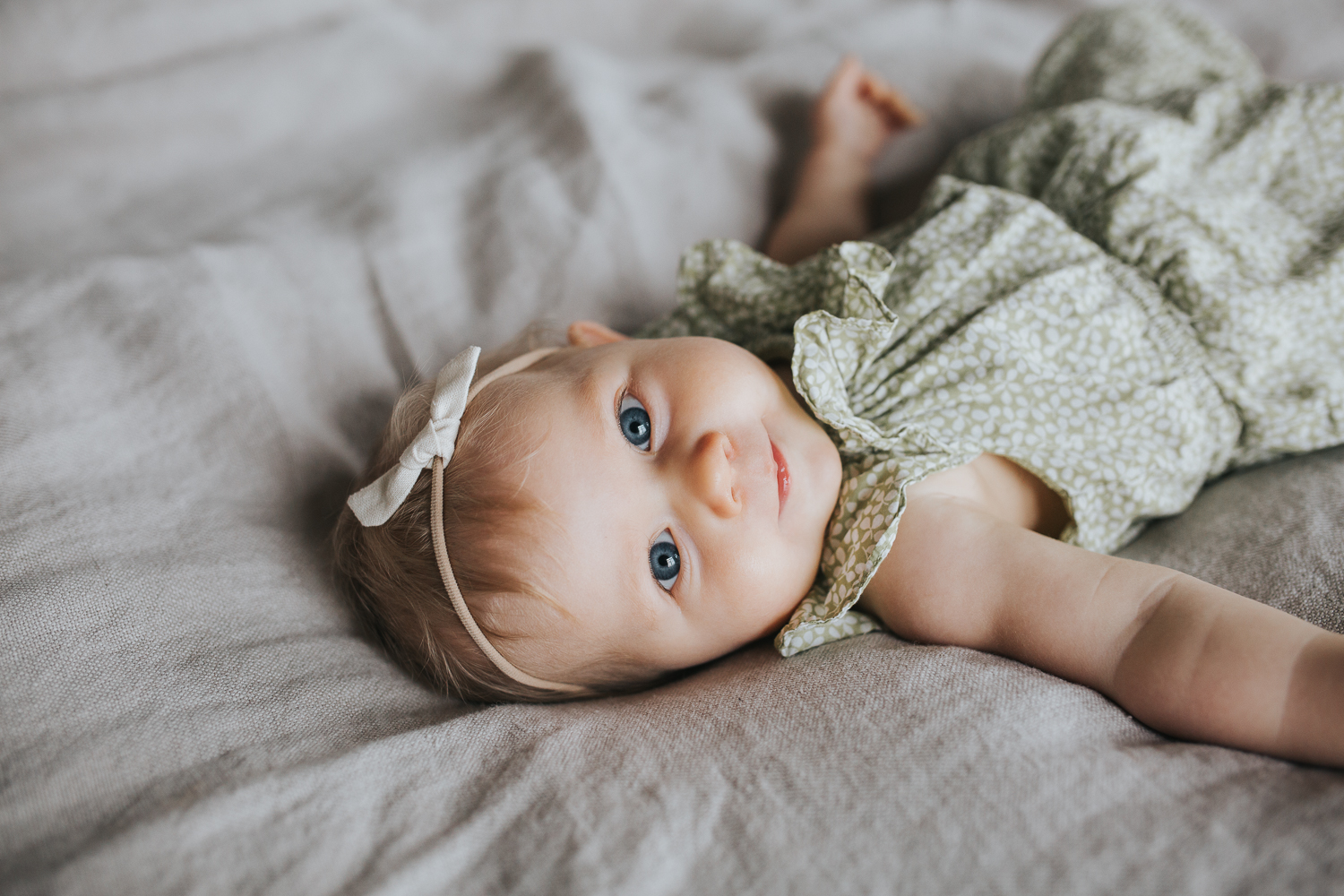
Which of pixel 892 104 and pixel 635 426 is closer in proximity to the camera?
pixel 635 426

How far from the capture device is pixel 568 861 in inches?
26.5

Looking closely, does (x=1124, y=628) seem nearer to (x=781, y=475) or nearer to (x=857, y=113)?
(x=781, y=475)

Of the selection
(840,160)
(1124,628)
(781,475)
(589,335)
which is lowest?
(1124,628)

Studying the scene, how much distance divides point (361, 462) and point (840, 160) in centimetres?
99

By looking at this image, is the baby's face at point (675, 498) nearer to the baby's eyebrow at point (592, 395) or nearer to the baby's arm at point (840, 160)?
the baby's eyebrow at point (592, 395)

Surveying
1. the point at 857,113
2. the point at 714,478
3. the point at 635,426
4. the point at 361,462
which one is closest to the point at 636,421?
the point at 635,426

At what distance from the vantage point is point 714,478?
35.6 inches

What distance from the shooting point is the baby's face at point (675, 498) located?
0.93 meters

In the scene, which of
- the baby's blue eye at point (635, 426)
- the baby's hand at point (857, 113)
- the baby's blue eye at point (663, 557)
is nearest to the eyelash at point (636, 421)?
the baby's blue eye at point (635, 426)

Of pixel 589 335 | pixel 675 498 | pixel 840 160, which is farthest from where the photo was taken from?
pixel 840 160

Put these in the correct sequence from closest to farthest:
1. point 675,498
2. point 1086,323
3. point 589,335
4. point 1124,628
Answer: point 1124,628 < point 675,498 < point 1086,323 < point 589,335

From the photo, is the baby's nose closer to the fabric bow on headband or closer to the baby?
the baby

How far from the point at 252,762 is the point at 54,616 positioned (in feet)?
0.95

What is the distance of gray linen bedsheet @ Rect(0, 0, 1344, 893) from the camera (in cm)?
66
